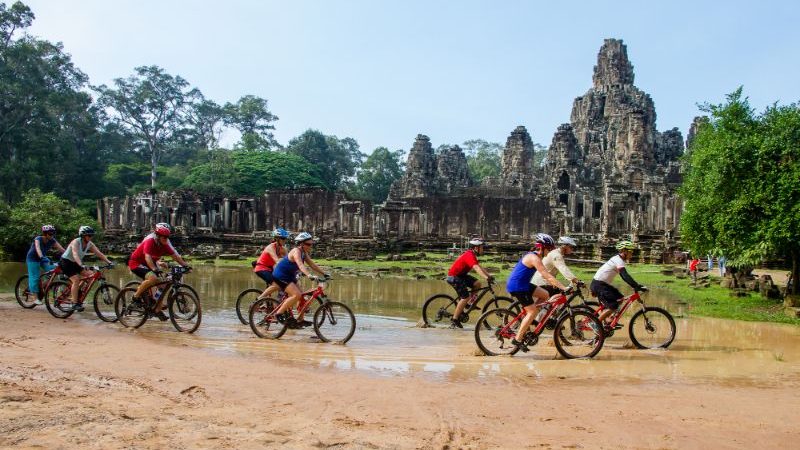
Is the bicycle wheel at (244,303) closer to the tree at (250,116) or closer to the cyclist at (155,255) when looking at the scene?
the cyclist at (155,255)

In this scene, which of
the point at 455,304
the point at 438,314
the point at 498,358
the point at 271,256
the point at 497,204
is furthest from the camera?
the point at 497,204

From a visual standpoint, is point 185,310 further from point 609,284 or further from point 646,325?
point 646,325

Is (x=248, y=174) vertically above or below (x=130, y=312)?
above

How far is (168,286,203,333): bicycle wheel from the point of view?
32.2 feet

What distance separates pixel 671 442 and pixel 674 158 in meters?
57.6

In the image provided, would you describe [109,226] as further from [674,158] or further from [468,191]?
[674,158]

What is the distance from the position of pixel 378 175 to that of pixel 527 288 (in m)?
68.4

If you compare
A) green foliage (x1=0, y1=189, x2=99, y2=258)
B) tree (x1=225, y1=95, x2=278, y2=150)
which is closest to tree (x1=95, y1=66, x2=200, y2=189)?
tree (x1=225, y1=95, x2=278, y2=150)

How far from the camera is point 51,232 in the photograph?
11945mm

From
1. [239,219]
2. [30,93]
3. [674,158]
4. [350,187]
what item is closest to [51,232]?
[239,219]

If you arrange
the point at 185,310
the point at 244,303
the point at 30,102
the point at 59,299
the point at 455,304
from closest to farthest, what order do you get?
1. the point at 185,310
2. the point at 59,299
3. the point at 455,304
4. the point at 244,303
5. the point at 30,102

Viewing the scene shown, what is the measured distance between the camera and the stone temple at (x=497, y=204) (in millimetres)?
40000

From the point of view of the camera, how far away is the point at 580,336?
28.8 ft

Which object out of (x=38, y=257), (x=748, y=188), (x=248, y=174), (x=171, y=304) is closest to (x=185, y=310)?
(x=171, y=304)
